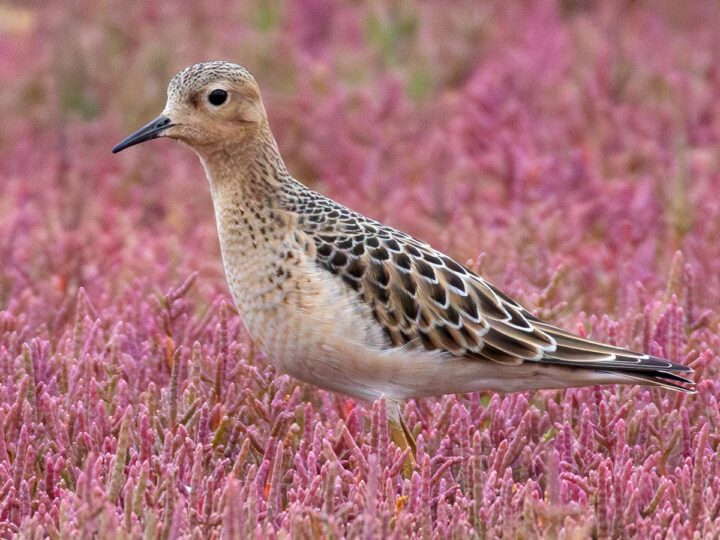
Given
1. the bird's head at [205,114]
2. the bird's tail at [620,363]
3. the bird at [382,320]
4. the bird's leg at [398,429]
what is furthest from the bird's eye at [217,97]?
the bird's tail at [620,363]

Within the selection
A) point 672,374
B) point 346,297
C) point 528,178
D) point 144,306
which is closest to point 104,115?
point 528,178

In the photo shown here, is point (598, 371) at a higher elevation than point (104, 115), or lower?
lower

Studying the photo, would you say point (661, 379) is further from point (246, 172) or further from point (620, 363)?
point (246, 172)

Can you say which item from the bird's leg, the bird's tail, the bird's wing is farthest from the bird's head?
the bird's tail

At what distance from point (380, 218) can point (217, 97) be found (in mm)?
2864

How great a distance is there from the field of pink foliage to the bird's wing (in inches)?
8.5

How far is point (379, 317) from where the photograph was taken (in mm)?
5070

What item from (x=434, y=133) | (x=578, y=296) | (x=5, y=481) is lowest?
(x=5, y=481)

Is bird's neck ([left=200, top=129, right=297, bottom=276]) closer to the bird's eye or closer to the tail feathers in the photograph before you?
the bird's eye

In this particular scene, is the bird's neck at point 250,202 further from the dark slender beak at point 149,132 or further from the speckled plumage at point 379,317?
the dark slender beak at point 149,132

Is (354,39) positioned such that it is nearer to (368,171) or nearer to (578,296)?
(368,171)

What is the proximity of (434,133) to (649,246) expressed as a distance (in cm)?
270

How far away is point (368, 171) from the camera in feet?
30.2

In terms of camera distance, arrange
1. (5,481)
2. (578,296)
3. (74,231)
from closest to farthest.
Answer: (5,481)
(578,296)
(74,231)
